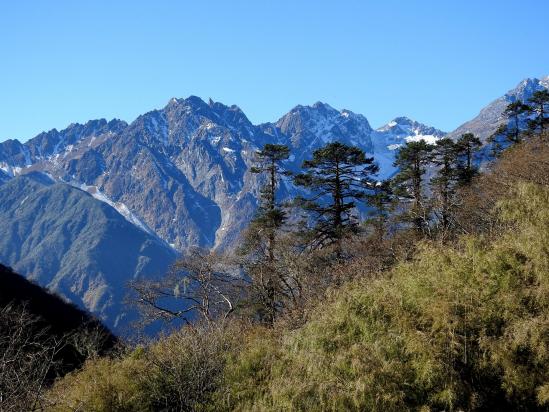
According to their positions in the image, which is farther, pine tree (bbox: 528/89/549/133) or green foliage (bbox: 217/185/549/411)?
pine tree (bbox: 528/89/549/133)

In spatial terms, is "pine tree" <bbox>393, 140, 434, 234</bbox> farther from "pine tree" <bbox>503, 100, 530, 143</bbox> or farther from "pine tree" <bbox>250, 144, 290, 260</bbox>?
"pine tree" <bbox>503, 100, 530, 143</bbox>

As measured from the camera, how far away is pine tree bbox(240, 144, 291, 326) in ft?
105

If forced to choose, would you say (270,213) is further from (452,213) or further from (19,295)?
(19,295)

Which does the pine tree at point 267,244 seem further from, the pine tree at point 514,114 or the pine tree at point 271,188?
the pine tree at point 514,114

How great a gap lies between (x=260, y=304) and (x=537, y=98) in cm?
2948

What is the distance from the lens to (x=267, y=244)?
3569 centimetres

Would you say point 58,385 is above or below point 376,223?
below

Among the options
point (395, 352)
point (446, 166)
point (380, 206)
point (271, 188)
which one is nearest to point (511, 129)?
point (446, 166)

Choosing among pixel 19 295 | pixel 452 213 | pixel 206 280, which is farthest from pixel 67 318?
pixel 452 213

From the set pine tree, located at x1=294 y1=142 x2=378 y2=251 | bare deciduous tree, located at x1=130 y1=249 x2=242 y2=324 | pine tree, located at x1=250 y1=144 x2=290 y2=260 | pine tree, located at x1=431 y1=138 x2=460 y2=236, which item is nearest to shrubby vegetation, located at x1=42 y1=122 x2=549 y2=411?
bare deciduous tree, located at x1=130 y1=249 x2=242 y2=324

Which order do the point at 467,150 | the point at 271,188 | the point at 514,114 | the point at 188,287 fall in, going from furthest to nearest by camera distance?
the point at 514,114 < the point at 467,150 < the point at 271,188 < the point at 188,287

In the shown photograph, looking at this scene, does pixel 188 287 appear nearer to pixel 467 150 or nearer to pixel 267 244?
pixel 267 244

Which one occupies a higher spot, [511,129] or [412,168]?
[511,129]

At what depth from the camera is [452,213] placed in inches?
1272
